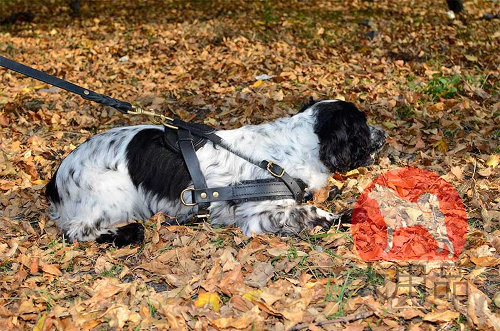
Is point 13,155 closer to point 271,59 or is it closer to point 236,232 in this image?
point 236,232

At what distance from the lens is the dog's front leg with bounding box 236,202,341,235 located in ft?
15.0

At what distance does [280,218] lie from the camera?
4.57 metres

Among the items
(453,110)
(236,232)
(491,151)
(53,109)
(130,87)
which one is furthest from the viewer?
(130,87)

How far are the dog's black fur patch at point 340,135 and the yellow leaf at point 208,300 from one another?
171cm

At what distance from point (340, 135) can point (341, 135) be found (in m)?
0.01

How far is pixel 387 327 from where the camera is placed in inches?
134

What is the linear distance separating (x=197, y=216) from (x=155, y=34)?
853 cm

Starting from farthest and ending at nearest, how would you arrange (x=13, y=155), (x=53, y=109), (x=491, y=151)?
(x=53, y=109) < (x=13, y=155) < (x=491, y=151)

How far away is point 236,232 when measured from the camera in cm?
466

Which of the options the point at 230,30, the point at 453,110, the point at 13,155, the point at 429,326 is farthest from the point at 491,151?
the point at 230,30

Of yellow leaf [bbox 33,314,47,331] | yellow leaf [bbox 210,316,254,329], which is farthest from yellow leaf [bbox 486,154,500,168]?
yellow leaf [bbox 33,314,47,331]

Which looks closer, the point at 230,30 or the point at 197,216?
the point at 197,216


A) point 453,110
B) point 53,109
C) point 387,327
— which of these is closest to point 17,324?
point 387,327

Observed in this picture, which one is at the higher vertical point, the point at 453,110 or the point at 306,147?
the point at 306,147
